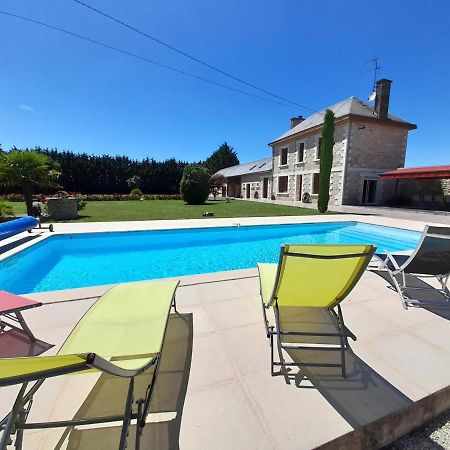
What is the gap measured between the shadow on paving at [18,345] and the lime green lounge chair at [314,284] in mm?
2065

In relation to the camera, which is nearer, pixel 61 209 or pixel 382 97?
pixel 61 209

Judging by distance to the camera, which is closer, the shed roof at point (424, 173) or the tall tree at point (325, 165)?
the shed roof at point (424, 173)

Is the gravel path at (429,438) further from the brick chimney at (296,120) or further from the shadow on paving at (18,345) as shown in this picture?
the brick chimney at (296,120)

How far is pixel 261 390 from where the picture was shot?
67.1 inches

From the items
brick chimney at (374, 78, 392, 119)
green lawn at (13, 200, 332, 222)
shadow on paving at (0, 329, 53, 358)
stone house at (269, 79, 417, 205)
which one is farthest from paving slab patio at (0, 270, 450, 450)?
brick chimney at (374, 78, 392, 119)

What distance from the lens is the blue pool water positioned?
536 centimetres

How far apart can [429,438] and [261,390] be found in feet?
3.60

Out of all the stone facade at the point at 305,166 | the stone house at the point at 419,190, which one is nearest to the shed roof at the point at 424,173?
the stone house at the point at 419,190

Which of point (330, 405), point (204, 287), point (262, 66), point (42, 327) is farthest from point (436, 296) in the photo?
point (262, 66)

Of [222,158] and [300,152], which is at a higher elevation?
[222,158]

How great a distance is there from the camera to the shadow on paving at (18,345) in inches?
82.0

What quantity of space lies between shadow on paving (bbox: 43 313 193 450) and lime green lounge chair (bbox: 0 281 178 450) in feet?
0.43

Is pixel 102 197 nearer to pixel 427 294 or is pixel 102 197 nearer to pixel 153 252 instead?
pixel 153 252

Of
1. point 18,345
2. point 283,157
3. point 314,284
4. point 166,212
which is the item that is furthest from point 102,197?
point 314,284
